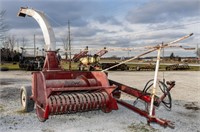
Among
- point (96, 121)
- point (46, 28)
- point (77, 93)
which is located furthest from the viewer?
point (46, 28)

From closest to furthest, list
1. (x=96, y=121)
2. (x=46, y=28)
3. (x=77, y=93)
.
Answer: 1. (x=96, y=121)
2. (x=77, y=93)
3. (x=46, y=28)

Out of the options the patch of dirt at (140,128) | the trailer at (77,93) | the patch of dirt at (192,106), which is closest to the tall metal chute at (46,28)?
the trailer at (77,93)

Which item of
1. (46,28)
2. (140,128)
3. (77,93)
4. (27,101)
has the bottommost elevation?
(140,128)

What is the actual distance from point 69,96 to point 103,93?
931mm

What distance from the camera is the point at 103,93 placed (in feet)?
23.3

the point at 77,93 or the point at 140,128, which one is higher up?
the point at 77,93

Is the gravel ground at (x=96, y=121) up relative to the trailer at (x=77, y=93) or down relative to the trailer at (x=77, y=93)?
down

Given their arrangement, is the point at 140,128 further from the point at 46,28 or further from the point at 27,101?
the point at 46,28

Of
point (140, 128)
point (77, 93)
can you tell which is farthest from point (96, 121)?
point (140, 128)

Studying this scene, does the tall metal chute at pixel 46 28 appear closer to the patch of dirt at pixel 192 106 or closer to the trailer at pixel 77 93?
the trailer at pixel 77 93

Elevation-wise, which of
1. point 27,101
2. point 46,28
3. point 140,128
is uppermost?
point 46,28

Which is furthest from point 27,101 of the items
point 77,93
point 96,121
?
point 96,121

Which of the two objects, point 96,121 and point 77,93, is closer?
point 96,121

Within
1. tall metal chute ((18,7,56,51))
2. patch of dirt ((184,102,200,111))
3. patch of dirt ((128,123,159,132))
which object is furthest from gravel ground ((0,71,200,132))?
tall metal chute ((18,7,56,51))
